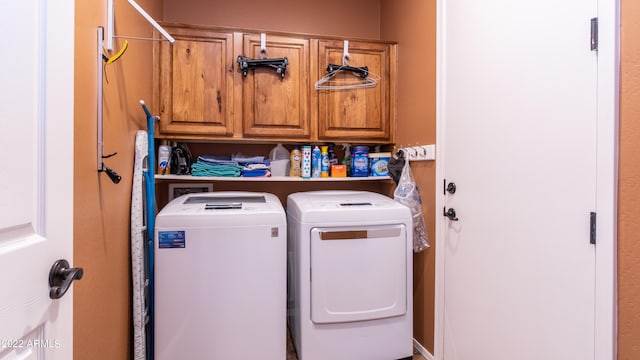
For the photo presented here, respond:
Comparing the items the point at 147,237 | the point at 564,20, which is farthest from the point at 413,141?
the point at 147,237

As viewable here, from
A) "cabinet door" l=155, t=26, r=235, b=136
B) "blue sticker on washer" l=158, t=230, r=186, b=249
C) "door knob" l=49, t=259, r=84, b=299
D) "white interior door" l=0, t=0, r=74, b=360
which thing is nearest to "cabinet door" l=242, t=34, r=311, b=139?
"cabinet door" l=155, t=26, r=235, b=136

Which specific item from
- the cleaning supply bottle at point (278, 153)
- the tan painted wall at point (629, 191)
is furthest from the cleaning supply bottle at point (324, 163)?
the tan painted wall at point (629, 191)

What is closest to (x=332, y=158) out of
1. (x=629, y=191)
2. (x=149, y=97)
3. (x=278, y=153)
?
(x=278, y=153)

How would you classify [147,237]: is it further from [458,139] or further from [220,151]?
[458,139]

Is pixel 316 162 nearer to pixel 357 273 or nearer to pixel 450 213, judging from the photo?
pixel 357 273

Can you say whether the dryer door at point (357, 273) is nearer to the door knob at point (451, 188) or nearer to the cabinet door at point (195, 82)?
the door knob at point (451, 188)

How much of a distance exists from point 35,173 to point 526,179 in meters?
1.49

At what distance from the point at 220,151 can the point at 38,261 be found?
6.01ft

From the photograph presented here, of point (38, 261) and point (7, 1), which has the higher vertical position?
point (7, 1)

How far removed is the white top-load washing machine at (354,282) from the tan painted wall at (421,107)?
0.58 feet

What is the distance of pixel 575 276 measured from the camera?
0.99m

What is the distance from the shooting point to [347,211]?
170 cm

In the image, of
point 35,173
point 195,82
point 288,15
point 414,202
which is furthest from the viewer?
point 288,15

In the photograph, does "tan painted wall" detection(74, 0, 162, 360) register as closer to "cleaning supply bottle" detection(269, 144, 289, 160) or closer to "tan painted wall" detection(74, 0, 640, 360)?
"tan painted wall" detection(74, 0, 640, 360)
